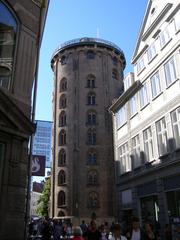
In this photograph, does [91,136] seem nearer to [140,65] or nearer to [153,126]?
[140,65]

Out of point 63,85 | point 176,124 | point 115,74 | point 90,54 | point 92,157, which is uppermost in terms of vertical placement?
point 90,54

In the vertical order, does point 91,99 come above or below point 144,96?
above

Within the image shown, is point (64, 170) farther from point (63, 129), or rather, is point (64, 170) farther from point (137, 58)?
point (137, 58)

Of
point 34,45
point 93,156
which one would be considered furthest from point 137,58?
point 93,156

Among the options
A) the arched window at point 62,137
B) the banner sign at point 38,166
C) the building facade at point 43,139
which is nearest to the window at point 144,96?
the banner sign at point 38,166

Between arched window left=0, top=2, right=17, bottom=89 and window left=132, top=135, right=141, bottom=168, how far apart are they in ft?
44.5

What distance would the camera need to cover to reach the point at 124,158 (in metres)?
26.1

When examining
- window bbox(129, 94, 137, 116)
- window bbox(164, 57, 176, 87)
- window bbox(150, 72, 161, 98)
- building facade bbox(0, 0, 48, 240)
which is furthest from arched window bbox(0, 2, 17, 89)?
window bbox(129, 94, 137, 116)

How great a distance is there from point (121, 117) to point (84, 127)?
22.2m

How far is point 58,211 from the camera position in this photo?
4678 cm

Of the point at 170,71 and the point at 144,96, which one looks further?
the point at 144,96

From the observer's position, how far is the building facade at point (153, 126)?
18.5 m

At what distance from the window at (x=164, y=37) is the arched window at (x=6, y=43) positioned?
11.3 metres

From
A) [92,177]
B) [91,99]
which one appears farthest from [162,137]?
[91,99]
